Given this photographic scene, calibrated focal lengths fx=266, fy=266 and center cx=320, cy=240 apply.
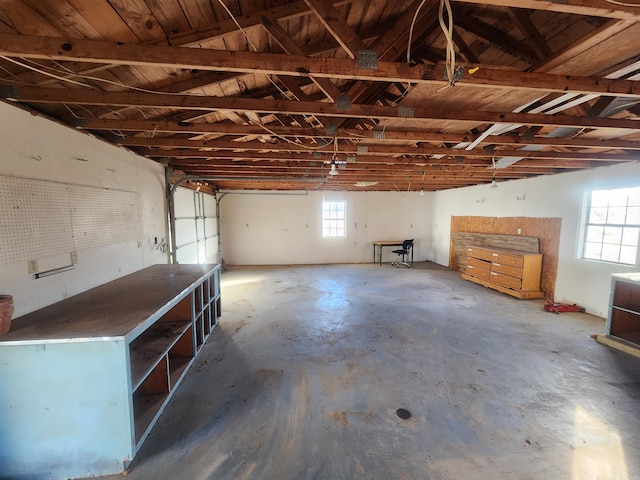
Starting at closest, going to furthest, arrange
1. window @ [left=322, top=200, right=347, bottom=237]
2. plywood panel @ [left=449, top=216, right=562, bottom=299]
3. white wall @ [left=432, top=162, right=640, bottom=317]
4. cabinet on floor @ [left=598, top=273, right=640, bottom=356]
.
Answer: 1. cabinet on floor @ [left=598, top=273, right=640, bottom=356]
2. white wall @ [left=432, top=162, right=640, bottom=317]
3. plywood panel @ [left=449, top=216, right=562, bottom=299]
4. window @ [left=322, top=200, right=347, bottom=237]

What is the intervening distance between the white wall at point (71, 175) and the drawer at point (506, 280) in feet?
21.1

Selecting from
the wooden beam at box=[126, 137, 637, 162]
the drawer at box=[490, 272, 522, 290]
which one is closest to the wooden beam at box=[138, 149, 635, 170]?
the wooden beam at box=[126, 137, 637, 162]

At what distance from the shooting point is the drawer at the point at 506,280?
5.18 metres

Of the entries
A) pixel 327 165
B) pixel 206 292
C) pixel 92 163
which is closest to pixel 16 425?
pixel 206 292

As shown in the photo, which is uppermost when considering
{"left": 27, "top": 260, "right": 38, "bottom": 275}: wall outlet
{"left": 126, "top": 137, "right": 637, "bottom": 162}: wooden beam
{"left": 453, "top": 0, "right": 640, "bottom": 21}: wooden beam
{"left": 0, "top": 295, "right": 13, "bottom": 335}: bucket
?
{"left": 453, "top": 0, "right": 640, "bottom": 21}: wooden beam

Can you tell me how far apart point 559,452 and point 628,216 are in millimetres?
4165

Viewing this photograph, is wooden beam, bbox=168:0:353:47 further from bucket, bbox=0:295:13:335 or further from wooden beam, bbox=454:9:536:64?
bucket, bbox=0:295:13:335

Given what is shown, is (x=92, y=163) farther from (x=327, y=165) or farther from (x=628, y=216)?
(x=628, y=216)

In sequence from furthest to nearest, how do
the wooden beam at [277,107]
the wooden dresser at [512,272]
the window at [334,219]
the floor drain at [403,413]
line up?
1. the window at [334,219]
2. the wooden dresser at [512,272]
3. the floor drain at [403,413]
4. the wooden beam at [277,107]

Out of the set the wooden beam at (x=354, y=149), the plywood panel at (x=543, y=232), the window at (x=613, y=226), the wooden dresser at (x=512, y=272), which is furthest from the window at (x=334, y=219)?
the window at (x=613, y=226)

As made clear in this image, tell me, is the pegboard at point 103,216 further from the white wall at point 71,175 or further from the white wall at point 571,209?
the white wall at point 571,209

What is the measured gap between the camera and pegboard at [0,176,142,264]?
1862 mm

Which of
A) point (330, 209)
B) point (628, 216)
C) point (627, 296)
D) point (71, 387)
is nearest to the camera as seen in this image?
point (71, 387)

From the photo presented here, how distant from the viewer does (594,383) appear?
2537 millimetres
